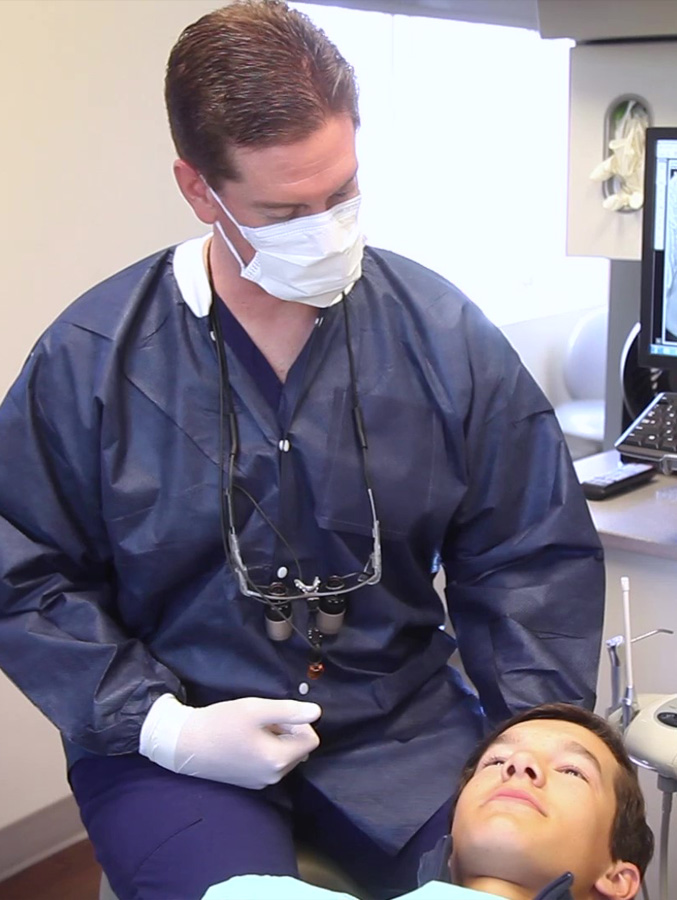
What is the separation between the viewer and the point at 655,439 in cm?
170

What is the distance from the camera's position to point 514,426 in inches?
56.3

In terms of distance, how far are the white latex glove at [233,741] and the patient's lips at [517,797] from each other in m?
0.22

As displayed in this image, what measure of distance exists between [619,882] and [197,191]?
2.97 feet

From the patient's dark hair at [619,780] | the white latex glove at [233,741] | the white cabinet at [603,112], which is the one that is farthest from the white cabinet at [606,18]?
the white latex glove at [233,741]

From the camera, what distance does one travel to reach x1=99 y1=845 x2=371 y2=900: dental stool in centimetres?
130

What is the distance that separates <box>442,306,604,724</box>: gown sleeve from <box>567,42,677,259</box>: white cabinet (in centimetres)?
58

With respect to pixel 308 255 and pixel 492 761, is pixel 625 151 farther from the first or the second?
pixel 492 761

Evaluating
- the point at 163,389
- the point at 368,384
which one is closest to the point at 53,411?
the point at 163,389

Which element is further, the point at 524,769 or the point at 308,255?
the point at 308,255

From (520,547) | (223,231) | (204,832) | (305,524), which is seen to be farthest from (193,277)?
(204,832)

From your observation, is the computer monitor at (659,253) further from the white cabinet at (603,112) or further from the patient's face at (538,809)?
the patient's face at (538,809)

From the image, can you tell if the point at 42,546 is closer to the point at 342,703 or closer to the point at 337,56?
the point at 342,703

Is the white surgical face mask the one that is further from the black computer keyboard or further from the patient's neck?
the patient's neck

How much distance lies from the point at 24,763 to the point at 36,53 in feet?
4.30
